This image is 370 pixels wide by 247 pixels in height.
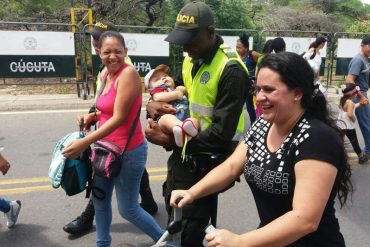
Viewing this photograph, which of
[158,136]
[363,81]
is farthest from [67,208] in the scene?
[363,81]

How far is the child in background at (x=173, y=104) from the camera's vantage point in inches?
89.4

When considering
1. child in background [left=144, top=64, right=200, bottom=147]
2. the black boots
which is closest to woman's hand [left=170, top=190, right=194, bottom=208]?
child in background [left=144, top=64, right=200, bottom=147]

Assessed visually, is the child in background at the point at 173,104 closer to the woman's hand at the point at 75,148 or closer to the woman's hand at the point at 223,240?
the woman's hand at the point at 75,148

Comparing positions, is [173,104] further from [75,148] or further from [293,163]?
[293,163]

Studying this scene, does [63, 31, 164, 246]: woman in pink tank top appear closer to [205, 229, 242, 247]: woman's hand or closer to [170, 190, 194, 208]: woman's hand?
[170, 190, 194, 208]: woman's hand

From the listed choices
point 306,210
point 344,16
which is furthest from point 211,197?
point 344,16

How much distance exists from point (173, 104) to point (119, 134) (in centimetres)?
53

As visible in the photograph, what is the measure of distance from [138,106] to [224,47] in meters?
0.79

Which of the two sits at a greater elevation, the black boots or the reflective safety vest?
the reflective safety vest

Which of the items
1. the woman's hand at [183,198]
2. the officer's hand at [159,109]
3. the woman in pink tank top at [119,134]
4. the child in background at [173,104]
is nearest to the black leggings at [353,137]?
the woman in pink tank top at [119,134]

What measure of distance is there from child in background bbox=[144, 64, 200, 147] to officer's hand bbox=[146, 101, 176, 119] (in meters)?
0.04

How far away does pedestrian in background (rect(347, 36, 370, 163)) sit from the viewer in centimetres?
557

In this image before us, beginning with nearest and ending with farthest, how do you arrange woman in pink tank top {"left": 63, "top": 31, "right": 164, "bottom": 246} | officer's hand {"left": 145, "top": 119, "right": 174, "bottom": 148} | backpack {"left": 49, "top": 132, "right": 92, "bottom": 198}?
officer's hand {"left": 145, "top": 119, "right": 174, "bottom": 148} → woman in pink tank top {"left": 63, "top": 31, "right": 164, "bottom": 246} → backpack {"left": 49, "top": 132, "right": 92, "bottom": 198}

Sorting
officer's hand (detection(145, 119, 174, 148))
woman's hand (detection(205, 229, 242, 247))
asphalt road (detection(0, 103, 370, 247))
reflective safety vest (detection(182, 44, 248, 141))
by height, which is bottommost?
asphalt road (detection(0, 103, 370, 247))
